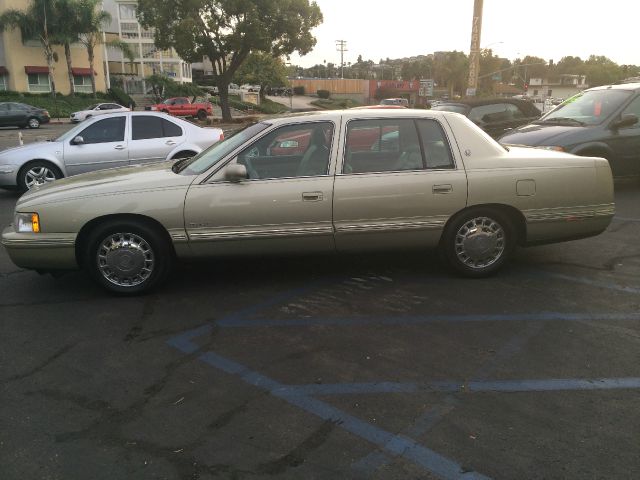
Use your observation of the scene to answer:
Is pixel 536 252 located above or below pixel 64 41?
below

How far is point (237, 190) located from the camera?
15.9 ft

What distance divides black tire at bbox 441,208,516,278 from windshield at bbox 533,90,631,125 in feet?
16.0

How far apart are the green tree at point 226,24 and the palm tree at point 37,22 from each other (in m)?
13.0

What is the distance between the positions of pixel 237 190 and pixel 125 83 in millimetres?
63570

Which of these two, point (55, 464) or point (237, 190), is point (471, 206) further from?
point (55, 464)

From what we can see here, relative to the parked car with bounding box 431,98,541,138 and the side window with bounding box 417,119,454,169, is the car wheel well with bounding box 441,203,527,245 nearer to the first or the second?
the side window with bounding box 417,119,454,169

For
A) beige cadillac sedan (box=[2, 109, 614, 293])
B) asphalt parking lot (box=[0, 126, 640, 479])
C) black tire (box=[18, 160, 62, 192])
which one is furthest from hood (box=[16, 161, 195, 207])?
black tire (box=[18, 160, 62, 192])

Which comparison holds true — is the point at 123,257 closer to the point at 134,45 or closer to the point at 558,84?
the point at 134,45

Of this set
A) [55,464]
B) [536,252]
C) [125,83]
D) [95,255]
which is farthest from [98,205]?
[125,83]

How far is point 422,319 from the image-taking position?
4.44 m

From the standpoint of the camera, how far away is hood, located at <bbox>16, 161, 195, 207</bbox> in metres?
4.84

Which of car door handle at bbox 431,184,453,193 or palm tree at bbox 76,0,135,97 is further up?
palm tree at bbox 76,0,135,97

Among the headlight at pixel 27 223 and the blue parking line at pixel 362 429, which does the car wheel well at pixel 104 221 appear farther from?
the blue parking line at pixel 362 429

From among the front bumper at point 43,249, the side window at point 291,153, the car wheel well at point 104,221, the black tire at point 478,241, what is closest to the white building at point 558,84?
the black tire at point 478,241
